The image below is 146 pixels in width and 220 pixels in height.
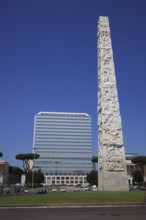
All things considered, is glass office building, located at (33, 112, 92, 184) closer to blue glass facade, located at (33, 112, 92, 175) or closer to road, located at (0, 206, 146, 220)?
blue glass facade, located at (33, 112, 92, 175)

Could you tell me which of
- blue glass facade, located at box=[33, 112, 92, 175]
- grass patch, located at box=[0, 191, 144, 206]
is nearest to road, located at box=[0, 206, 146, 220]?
grass patch, located at box=[0, 191, 144, 206]

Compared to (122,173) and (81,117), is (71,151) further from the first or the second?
(122,173)

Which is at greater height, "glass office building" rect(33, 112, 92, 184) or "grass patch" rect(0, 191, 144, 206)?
"glass office building" rect(33, 112, 92, 184)

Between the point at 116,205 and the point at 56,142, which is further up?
the point at 56,142

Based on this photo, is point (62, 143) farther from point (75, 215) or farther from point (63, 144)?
point (75, 215)

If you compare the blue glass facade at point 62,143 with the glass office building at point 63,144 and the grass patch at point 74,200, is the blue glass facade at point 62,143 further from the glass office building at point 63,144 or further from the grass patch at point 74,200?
the grass patch at point 74,200

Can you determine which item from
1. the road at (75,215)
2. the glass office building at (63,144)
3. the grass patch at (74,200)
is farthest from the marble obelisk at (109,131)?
the glass office building at (63,144)

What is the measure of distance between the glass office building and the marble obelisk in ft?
365

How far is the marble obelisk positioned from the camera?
32062 mm

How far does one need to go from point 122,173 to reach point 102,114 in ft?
25.7

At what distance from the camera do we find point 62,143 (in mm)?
146250

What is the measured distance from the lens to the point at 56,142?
14562 centimetres

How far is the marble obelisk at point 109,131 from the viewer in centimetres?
3206

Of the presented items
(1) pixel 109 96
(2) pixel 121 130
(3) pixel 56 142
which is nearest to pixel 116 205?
(2) pixel 121 130
